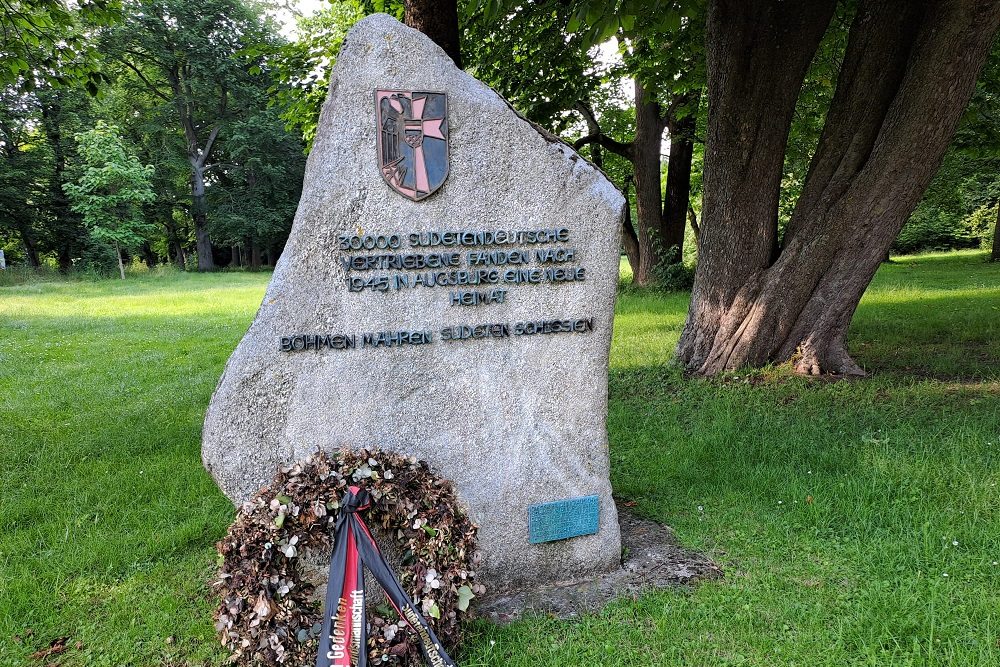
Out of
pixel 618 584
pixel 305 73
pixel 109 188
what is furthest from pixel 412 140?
pixel 109 188

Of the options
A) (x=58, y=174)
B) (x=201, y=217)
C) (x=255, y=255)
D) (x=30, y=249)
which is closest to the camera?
(x=30, y=249)

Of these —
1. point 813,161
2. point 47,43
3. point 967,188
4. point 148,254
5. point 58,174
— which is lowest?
point 813,161

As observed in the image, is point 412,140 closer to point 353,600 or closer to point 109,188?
point 353,600

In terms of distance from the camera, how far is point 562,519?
3770 millimetres

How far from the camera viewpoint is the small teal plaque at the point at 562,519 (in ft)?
12.3

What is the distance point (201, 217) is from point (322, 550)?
128ft

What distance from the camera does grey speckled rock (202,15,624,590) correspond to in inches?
130

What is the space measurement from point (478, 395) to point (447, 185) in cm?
116

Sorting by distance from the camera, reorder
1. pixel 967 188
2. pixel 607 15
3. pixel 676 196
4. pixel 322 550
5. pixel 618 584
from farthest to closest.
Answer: pixel 967 188 < pixel 676 196 < pixel 607 15 < pixel 618 584 < pixel 322 550

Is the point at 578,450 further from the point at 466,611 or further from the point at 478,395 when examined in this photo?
the point at 466,611

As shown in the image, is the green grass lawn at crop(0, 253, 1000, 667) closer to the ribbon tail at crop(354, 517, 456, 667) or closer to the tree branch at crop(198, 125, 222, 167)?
the ribbon tail at crop(354, 517, 456, 667)

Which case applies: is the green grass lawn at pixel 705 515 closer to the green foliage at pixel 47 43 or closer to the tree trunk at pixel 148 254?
the green foliage at pixel 47 43

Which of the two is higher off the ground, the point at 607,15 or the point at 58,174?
the point at 58,174

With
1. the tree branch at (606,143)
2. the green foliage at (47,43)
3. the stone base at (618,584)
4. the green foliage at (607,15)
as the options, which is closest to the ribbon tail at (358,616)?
the stone base at (618,584)
